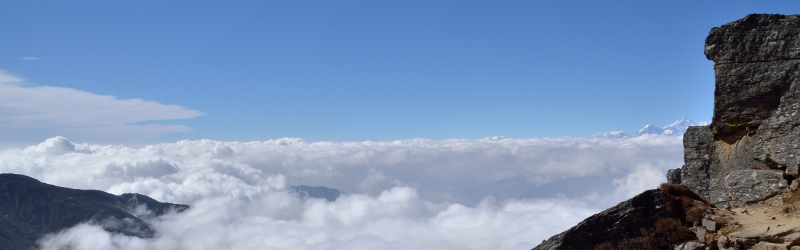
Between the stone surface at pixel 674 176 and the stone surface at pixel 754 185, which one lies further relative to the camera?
the stone surface at pixel 674 176

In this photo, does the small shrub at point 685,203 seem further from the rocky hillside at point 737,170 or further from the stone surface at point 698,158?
the stone surface at point 698,158

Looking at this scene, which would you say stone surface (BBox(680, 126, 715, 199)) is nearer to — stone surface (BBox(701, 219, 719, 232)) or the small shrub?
the small shrub

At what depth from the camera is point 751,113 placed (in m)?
23.4

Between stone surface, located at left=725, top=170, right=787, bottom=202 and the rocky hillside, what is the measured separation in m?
0.04

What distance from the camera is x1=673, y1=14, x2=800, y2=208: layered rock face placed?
2094 cm

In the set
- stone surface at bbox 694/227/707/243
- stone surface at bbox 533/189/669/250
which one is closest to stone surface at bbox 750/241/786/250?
stone surface at bbox 694/227/707/243

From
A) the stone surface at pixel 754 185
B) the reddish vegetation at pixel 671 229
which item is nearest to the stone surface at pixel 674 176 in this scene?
the reddish vegetation at pixel 671 229

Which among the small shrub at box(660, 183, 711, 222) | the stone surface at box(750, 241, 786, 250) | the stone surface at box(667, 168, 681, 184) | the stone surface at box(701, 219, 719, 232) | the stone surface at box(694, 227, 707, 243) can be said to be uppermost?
the stone surface at box(667, 168, 681, 184)

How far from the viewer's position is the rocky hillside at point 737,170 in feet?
63.1

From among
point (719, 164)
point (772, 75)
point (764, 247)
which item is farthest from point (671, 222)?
point (772, 75)

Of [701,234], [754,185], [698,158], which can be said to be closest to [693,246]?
[701,234]

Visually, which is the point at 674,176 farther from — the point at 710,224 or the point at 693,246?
the point at 693,246

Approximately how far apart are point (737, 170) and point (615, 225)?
25.7ft

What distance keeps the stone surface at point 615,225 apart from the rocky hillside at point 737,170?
0.16 feet
